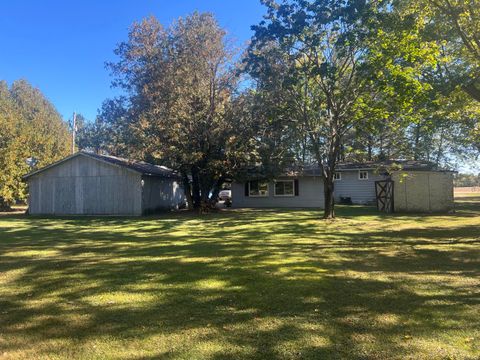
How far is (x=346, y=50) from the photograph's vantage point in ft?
58.3

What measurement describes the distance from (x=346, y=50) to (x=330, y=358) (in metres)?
16.1

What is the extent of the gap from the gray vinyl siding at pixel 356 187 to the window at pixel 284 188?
4611mm

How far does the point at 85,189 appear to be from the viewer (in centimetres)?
2431

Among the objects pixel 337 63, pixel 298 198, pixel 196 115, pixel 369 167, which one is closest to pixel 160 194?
pixel 196 115

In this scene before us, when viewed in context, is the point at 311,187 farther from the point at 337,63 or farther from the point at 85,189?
the point at 85,189

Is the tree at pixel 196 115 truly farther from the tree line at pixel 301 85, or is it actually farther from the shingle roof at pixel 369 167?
the shingle roof at pixel 369 167

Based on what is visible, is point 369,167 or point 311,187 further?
point 369,167

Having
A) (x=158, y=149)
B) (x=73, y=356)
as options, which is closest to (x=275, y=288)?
(x=73, y=356)

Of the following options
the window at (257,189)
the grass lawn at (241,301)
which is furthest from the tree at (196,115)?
the grass lawn at (241,301)

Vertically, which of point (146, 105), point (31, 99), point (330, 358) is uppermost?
point (31, 99)

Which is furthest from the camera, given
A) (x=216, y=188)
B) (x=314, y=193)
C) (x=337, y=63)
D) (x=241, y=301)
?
(x=314, y=193)

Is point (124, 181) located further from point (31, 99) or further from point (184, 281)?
point (31, 99)

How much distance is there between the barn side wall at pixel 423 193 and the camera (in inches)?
915

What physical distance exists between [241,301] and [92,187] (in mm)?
20360
